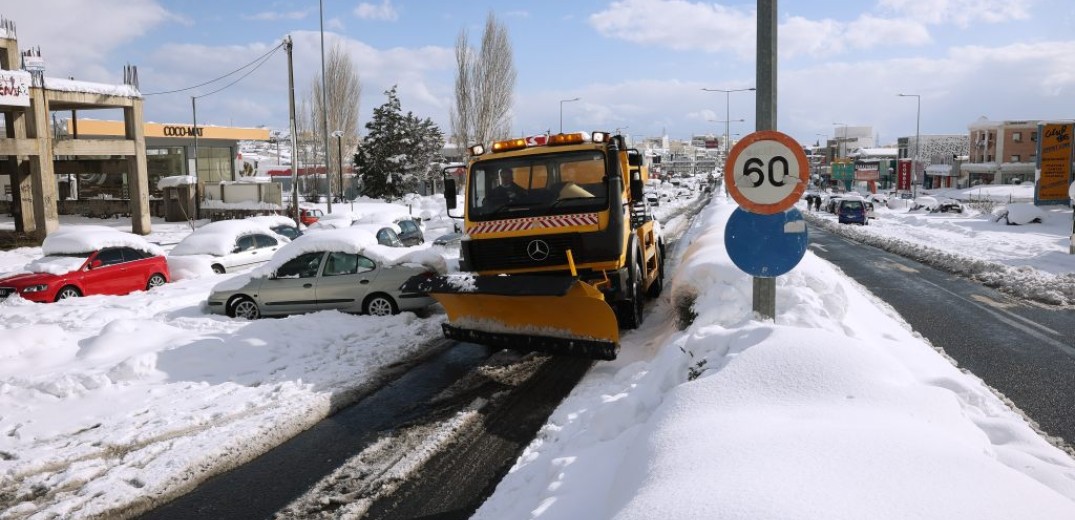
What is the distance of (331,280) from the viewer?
41.9ft

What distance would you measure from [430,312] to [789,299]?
6.50 m

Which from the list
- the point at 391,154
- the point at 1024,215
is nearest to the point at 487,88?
the point at 391,154

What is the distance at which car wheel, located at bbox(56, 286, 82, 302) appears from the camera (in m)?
15.7

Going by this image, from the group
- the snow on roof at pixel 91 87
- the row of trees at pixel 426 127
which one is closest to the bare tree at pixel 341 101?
the row of trees at pixel 426 127

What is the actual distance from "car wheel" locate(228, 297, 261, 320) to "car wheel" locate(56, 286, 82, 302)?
5.42m

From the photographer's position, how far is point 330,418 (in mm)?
7652

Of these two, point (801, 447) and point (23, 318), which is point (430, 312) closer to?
point (23, 318)

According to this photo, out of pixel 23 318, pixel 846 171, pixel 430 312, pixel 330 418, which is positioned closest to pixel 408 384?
pixel 330 418

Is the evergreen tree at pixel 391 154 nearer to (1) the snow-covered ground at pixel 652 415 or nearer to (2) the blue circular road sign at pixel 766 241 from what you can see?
(1) the snow-covered ground at pixel 652 415

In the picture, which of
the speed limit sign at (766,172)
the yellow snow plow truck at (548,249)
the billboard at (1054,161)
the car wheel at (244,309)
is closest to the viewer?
the speed limit sign at (766,172)

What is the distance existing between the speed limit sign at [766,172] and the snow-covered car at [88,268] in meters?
15.3

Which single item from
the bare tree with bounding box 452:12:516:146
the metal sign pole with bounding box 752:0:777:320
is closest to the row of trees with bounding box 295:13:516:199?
the bare tree with bounding box 452:12:516:146

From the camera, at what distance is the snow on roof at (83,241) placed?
55.0 feet

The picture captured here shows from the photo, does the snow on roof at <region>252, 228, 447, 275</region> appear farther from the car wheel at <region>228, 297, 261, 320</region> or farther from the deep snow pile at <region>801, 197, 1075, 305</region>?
the deep snow pile at <region>801, 197, 1075, 305</region>
